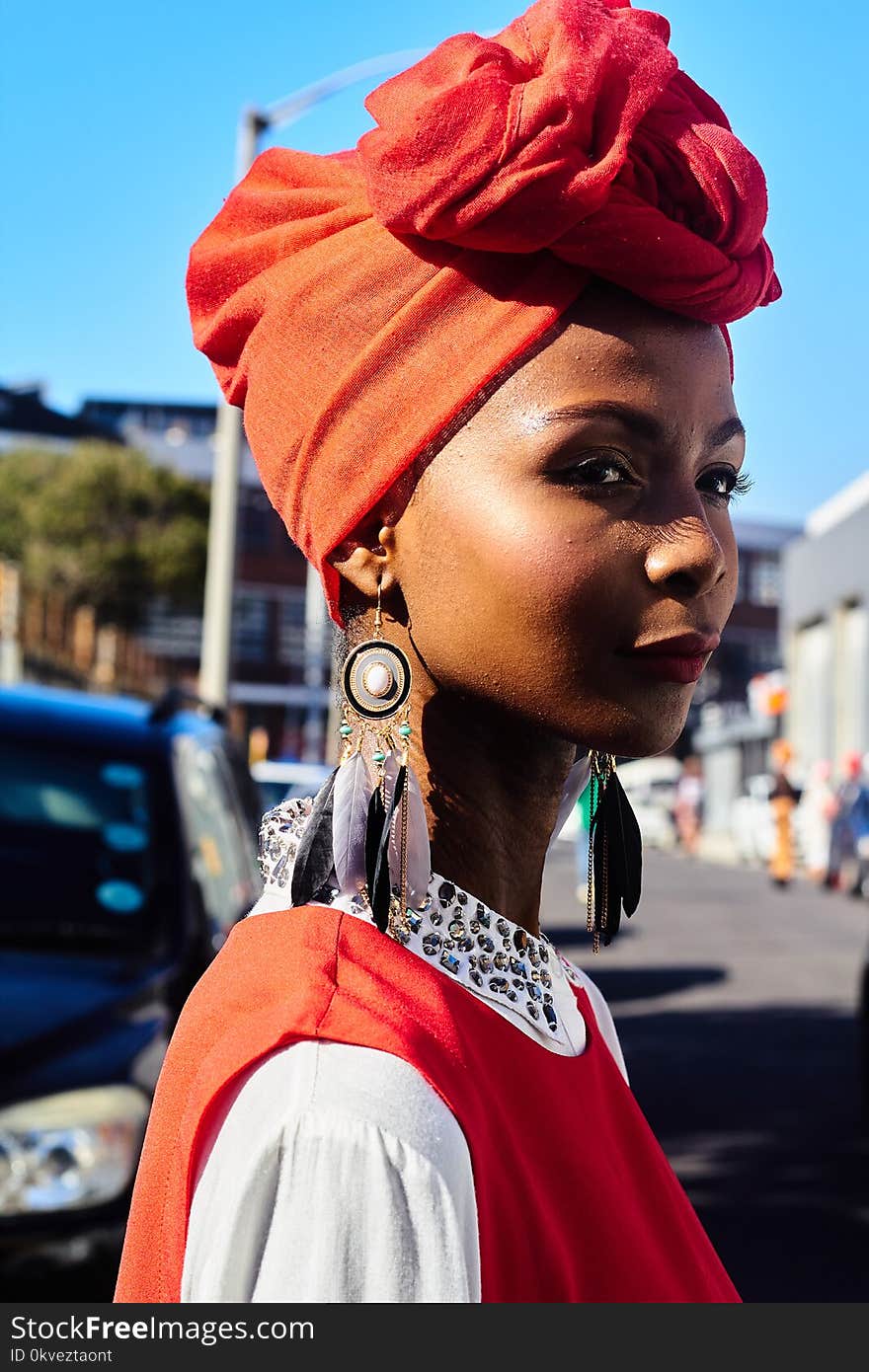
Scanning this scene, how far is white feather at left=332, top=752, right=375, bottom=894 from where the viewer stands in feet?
4.06

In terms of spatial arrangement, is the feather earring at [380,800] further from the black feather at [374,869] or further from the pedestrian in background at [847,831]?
the pedestrian in background at [847,831]

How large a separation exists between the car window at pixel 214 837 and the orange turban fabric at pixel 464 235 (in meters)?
3.40

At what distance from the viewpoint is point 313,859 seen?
4.16 feet

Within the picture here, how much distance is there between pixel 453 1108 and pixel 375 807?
25 centimetres

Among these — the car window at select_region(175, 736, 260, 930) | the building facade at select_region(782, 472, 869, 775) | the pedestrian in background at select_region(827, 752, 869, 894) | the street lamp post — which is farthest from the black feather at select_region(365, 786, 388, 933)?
the building facade at select_region(782, 472, 869, 775)

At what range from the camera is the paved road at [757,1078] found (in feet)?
19.5

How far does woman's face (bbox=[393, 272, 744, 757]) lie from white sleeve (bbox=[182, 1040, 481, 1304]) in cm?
35

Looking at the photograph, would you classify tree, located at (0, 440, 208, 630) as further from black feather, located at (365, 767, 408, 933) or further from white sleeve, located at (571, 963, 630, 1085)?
black feather, located at (365, 767, 408, 933)

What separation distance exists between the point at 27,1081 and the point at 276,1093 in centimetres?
270

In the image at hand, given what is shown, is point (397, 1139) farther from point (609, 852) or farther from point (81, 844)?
point (81, 844)

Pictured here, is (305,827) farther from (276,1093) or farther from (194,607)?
(194,607)

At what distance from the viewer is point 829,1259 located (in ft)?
18.6

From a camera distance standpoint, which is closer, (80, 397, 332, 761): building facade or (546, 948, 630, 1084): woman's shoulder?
(546, 948, 630, 1084): woman's shoulder

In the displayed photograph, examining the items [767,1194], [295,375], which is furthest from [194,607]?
[295,375]
